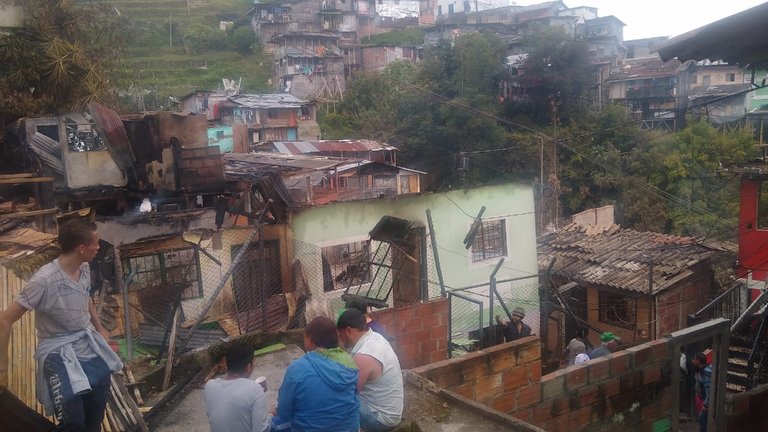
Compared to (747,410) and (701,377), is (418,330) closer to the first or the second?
(747,410)

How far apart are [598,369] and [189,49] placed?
183ft

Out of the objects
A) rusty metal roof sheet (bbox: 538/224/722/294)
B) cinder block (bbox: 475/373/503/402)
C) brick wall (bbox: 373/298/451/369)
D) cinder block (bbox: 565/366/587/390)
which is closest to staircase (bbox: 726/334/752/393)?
rusty metal roof sheet (bbox: 538/224/722/294)

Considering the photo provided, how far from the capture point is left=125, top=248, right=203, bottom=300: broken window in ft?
37.1

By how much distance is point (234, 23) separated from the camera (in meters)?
60.0

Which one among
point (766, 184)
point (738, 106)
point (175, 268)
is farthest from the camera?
point (738, 106)

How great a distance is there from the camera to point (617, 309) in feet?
54.8

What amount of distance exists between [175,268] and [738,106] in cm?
3709

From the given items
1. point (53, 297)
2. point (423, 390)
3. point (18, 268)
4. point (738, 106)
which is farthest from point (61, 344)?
point (738, 106)

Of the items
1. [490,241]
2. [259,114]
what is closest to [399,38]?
[259,114]

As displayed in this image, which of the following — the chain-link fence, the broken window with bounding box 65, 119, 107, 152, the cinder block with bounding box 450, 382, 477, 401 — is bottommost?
the chain-link fence

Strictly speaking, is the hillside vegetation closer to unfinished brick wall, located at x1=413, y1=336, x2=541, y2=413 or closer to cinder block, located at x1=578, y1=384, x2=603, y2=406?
unfinished brick wall, located at x1=413, y1=336, x2=541, y2=413

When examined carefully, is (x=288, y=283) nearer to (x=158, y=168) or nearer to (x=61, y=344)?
(x=158, y=168)

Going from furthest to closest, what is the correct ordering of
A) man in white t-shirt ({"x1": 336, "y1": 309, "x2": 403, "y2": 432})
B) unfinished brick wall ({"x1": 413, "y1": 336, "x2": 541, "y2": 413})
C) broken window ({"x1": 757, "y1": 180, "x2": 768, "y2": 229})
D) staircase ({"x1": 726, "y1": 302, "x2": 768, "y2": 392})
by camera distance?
broken window ({"x1": 757, "y1": 180, "x2": 768, "y2": 229}) < staircase ({"x1": 726, "y1": 302, "x2": 768, "y2": 392}) < unfinished brick wall ({"x1": 413, "y1": 336, "x2": 541, "y2": 413}) < man in white t-shirt ({"x1": 336, "y1": 309, "x2": 403, "y2": 432})

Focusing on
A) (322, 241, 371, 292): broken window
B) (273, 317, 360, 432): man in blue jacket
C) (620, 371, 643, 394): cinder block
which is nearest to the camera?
(273, 317, 360, 432): man in blue jacket
